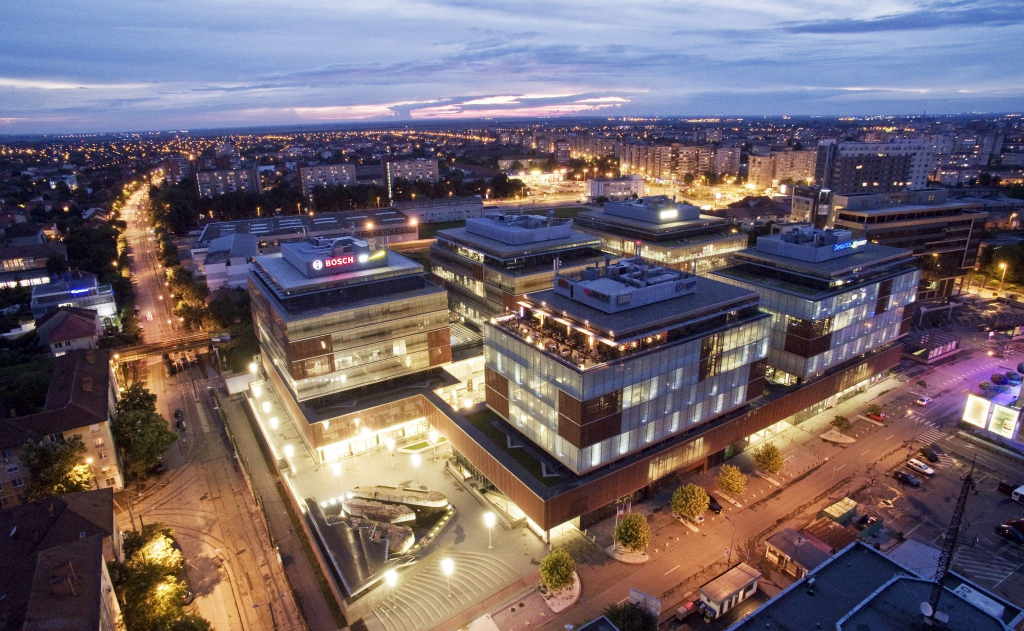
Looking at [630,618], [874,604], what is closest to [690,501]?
[630,618]

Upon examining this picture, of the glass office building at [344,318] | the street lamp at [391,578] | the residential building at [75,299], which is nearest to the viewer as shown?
the street lamp at [391,578]

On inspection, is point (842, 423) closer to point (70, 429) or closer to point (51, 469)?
point (51, 469)

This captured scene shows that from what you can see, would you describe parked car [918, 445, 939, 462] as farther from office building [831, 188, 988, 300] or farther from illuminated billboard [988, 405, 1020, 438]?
office building [831, 188, 988, 300]

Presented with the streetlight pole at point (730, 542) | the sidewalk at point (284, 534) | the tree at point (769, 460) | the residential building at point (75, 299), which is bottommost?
the sidewalk at point (284, 534)

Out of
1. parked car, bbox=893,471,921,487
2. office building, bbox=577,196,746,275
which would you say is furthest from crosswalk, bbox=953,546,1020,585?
office building, bbox=577,196,746,275

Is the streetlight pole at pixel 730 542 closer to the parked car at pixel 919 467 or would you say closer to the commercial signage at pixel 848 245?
the parked car at pixel 919 467

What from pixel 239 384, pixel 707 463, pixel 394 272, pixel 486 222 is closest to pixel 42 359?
pixel 239 384

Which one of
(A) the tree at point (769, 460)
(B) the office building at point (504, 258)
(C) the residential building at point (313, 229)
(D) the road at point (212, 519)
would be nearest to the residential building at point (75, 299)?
(D) the road at point (212, 519)
